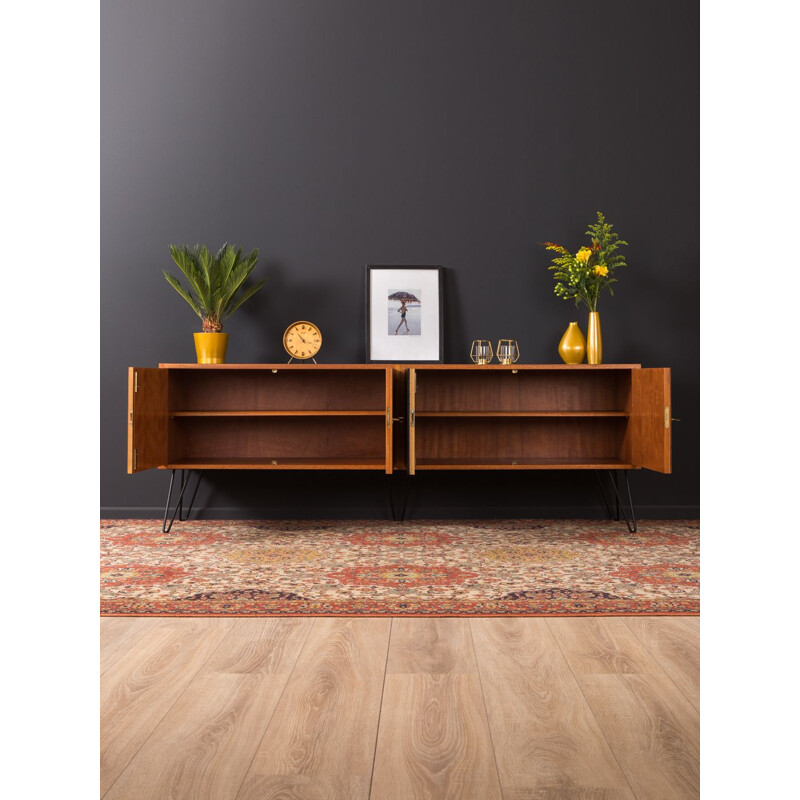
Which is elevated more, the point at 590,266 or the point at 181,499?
the point at 590,266

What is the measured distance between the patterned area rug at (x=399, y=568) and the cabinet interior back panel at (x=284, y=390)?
571mm

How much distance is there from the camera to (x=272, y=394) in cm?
358

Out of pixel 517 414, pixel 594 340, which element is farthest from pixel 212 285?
pixel 594 340

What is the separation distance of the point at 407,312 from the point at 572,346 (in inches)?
31.9

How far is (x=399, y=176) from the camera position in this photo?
3627mm

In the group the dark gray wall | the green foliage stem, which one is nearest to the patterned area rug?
the dark gray wall

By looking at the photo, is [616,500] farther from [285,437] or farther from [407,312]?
[285,437]

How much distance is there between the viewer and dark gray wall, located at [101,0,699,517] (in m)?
3.62

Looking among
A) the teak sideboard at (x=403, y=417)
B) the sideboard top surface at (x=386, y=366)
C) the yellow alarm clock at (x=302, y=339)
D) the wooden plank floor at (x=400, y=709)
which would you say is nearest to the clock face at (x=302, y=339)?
the yellow alarm clock at (x=302, y=339)

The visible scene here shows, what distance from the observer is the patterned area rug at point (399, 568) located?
2117 mm

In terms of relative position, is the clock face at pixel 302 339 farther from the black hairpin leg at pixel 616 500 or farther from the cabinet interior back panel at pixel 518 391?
the black hairpin leg at pixel 616 500

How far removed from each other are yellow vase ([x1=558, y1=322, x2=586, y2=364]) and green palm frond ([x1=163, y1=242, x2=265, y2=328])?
1459 mm
